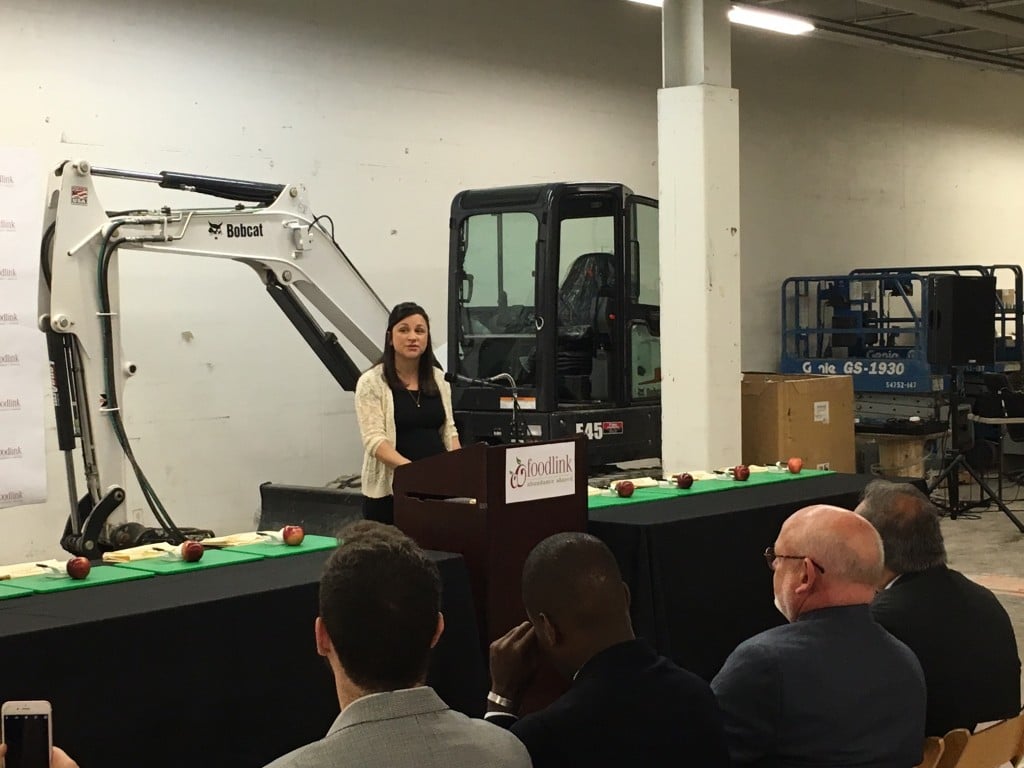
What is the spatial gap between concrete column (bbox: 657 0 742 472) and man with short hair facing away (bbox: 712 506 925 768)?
17.5ft

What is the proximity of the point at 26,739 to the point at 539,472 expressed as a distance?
2103 mm

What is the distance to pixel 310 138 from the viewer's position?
29.9ft

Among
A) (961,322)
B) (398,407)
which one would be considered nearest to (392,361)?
(398,407)

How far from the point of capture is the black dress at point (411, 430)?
507cm

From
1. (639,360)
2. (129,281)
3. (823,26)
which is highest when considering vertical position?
(823,26)

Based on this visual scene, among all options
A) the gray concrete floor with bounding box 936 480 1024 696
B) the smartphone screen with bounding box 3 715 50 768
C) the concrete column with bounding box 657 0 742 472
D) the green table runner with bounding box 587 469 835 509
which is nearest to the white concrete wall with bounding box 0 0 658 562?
the concrete column with bounding box 657 0 742 472

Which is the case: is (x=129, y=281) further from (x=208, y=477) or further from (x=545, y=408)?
(x=545, y=408)

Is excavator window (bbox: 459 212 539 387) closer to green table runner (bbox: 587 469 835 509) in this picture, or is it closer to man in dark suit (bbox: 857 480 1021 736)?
green table runner (bbox: 587 469 835 509)

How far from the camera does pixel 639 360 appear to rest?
8.91m

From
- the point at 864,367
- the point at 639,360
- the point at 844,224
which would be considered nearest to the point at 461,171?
the point at 639,360

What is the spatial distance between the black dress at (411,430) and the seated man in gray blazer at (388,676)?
3.12m

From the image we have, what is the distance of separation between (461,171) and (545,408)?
252 cm

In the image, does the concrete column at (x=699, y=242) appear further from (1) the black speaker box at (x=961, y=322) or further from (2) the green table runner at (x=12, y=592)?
(2) the green table runner at (x=12, y=592)

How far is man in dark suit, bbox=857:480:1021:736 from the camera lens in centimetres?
287
